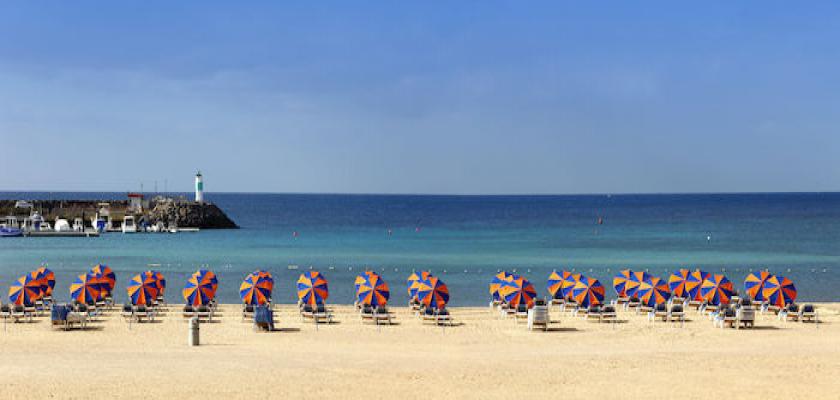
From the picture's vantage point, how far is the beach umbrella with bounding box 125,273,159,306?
28.6 metres

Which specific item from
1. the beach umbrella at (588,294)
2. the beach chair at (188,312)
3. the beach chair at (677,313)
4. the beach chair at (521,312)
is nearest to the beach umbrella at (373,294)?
the beach chair at (521,312)

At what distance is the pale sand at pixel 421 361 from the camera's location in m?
17.2

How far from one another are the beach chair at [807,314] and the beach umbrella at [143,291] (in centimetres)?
2039

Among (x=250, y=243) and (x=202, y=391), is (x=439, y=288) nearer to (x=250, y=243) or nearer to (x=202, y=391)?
(x=202, y=391)

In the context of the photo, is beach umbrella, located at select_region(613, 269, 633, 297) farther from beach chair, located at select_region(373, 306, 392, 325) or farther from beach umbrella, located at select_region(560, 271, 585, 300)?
beach chair, located at select_region(373, 306, 392, 325)

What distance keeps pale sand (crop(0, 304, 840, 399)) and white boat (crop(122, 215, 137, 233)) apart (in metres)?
67.0

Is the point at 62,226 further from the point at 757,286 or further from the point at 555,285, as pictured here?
the point at 757,286

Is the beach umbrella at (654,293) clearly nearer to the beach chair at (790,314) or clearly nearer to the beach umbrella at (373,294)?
the beach chair at (790,314)

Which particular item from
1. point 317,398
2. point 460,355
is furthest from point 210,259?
point 317,398

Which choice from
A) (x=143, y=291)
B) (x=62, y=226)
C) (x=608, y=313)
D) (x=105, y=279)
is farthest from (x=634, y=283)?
(x=62, y=226)

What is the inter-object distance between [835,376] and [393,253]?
4649 centimetres

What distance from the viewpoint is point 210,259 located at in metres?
56.8

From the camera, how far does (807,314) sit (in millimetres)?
28656

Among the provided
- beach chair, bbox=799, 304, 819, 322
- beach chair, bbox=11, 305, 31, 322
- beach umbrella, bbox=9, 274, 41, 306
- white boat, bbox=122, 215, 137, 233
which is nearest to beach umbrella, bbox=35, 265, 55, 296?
beach umbrella, bbox=9, 274, 41, 306
